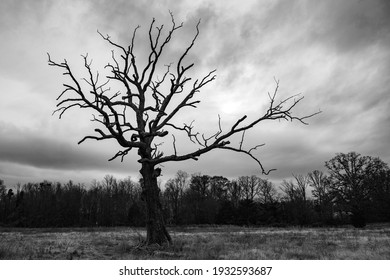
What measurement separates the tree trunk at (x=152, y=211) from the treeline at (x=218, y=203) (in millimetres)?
27177

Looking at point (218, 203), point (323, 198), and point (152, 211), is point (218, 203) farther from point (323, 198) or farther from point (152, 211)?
point (152, 211)

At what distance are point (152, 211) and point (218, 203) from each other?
55.3 metres

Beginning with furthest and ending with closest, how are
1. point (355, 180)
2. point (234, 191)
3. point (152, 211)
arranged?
point (234, 191) < point (355, 180) < point (152, 211)

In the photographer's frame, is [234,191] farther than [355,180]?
Yes

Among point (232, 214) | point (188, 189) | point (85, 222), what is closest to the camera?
point (232, 214)

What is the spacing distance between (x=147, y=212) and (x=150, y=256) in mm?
3084

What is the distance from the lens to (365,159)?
51000 millimetres

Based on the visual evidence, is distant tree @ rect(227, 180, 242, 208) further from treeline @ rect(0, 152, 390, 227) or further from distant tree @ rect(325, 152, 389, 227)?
distant tree @ rect(325, 152, 389, 227)

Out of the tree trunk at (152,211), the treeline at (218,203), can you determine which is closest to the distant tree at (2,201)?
the treeline at (218,203)

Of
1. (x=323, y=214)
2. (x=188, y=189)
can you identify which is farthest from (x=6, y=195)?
(x=323, y=214)

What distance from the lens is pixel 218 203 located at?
65250 millimetres

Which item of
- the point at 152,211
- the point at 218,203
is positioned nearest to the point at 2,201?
the point at 218,203

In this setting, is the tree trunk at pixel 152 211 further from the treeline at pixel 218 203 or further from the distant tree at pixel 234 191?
the distant tree at pixel 234 191
